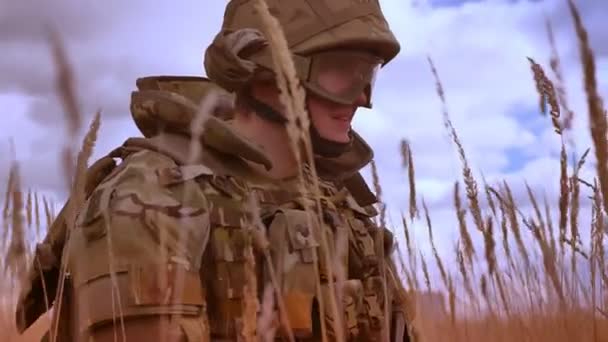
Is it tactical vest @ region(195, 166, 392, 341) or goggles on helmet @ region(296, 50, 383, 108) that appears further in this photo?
goggles on helmet @ region(296, 50, 383, 108)

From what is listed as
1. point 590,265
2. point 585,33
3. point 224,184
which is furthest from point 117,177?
point 585,33

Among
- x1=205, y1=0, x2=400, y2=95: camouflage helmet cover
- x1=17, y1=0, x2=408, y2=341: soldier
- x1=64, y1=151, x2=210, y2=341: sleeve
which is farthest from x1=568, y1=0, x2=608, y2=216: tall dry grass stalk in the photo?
x1=205, y1=0, x2=400, y2=95: camouflage helmet cover

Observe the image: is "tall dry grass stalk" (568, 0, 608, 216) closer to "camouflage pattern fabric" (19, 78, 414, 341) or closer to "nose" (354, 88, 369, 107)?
"camouflage pattern fabric" (19, 78, 414, 341)

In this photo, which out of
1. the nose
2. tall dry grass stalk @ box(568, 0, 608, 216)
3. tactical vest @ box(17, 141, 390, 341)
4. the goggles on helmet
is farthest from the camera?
the nose

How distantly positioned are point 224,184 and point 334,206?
1.95ft

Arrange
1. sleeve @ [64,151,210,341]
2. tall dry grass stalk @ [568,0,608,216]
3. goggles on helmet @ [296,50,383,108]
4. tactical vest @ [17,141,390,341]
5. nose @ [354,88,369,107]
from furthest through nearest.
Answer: nose @ [354,88,369,107], goggles on helmet @ [296,50,383,108], tactical vest @ [17,141,390,341], sleeve @ [64,151,210,341], tall dry grass stalk @ [568,0,608,216]

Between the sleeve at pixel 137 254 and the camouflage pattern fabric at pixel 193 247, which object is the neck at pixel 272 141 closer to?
the camouflage pattern fabric at pixel 193 247

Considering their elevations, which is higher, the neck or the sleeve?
the neck

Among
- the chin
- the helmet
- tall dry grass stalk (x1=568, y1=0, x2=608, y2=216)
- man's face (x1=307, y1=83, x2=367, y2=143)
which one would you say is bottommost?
tall dry grass stalk (x1=568, y1=0, x2=608, y2=216)

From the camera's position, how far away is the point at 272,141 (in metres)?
2.90

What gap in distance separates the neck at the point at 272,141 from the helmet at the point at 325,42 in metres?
0.15

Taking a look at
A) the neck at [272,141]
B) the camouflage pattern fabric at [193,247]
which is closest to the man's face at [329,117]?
the neck at [272,141]

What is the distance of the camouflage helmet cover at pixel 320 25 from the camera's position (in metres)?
2.89

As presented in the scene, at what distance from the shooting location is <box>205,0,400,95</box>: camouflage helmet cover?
289 centimetres
